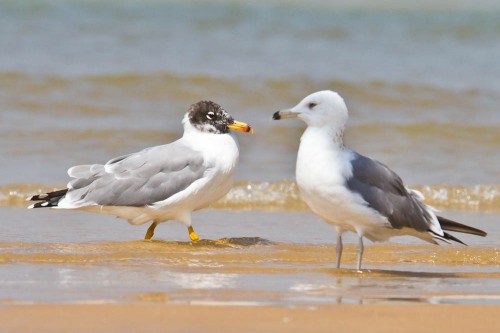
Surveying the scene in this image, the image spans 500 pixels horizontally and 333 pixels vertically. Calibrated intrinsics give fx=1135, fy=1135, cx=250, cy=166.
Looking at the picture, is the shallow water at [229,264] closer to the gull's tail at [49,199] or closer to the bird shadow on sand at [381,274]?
the bird shadow on sand at [381,274]

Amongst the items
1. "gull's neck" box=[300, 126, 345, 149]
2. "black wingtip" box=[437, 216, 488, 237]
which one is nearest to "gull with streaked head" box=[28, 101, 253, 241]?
"gull's neck" box=[300, 126, 345, 149]

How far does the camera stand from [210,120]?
26.2 ft

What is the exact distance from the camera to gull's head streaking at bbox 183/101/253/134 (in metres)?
7.96

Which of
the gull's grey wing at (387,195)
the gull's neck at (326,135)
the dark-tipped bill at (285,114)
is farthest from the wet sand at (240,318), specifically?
the dark-tipped bill at (285,114)

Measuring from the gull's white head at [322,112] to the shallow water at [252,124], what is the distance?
0.85m

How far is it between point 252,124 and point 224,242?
4990 millimetres

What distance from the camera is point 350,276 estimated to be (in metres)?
6.29

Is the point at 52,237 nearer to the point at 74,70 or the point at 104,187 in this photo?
the point at 104,187

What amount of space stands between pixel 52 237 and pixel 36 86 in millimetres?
6269

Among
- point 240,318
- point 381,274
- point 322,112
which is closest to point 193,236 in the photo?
point 322,112

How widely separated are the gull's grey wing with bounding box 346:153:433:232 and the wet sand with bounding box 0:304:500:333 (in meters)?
1.25

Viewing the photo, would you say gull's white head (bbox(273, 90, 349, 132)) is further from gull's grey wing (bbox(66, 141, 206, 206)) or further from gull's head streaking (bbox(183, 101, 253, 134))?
gull's head streaking (bbox(183, 101, 253, 134))

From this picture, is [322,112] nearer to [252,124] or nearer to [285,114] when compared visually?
[285,114]

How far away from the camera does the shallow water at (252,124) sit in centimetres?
611
